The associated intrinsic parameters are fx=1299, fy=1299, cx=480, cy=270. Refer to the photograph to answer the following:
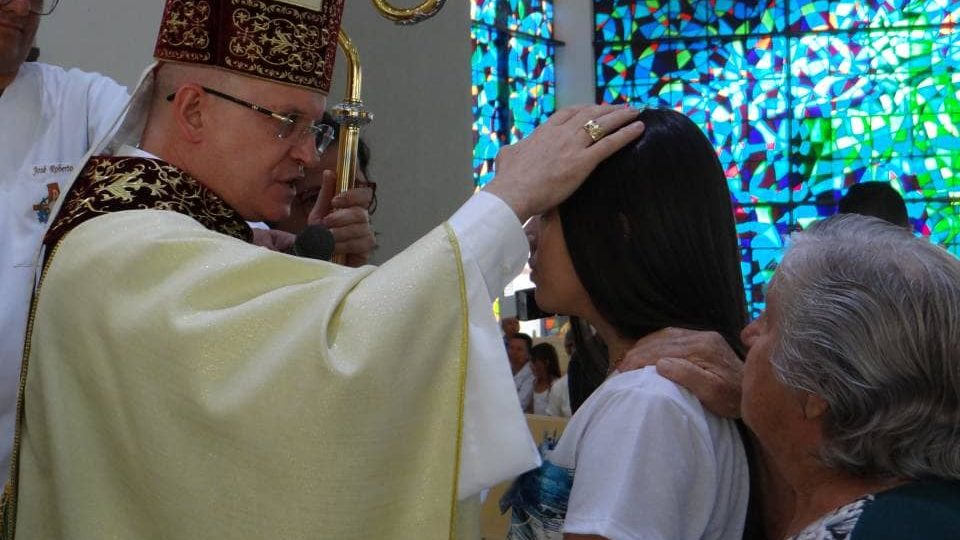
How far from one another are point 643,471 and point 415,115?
5.84m

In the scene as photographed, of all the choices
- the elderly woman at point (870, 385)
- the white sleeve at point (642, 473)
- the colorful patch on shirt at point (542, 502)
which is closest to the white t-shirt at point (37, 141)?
the colorful patch on shirt at point (542, 502)

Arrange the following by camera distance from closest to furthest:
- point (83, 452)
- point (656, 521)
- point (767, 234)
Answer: point (656, 521), point (83, 452), point (767, 234)

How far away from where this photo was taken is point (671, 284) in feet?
7.18

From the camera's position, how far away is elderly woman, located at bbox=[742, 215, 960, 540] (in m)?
1.84

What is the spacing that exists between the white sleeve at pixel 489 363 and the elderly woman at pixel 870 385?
0.39 m

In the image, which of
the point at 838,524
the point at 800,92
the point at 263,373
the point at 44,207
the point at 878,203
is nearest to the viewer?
the point at 838,524

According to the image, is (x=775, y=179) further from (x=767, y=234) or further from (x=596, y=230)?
(x=596, y=230)

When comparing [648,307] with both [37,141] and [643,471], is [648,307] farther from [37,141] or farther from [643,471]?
[37,141]

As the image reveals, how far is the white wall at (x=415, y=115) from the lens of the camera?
736 cm

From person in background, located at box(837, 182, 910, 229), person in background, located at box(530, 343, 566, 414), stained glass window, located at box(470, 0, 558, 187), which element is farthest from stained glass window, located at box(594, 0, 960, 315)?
person in background, located at box(837, 182, 910, 229)

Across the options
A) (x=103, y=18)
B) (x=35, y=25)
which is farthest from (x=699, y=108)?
(x=35, y=25)

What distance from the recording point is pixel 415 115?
766 cm

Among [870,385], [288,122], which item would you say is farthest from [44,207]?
[870,385]

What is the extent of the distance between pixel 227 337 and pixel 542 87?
12.4 m
